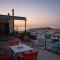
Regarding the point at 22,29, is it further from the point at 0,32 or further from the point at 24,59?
the point at 24,59

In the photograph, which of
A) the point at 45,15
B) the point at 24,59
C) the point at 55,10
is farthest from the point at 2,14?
the point at 24,59

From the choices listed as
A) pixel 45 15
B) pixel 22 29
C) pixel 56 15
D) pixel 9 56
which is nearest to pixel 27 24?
pixel 22 29

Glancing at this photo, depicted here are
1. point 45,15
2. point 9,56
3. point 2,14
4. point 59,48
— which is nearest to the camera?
point 9,56

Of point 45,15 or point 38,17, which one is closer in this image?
point 45,15

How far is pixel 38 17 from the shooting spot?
488 centimetres

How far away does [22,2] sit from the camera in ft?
15.3

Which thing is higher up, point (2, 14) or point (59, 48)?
point (2, 14)

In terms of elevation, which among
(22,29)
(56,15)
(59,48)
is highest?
A: (56,15)

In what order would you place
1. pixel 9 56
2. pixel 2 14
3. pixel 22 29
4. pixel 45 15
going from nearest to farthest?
pixel 9 56 < pixel 45 15 < pixel 2 14 < pixel 22 29

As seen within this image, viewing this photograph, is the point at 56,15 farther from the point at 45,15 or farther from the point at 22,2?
the point at 22,2

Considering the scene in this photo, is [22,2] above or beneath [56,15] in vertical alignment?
above

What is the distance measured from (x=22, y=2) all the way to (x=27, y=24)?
5.31 feet

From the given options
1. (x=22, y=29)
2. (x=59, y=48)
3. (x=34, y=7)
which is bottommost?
(x=59, y=48)

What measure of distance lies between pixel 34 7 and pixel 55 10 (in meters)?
0.97
